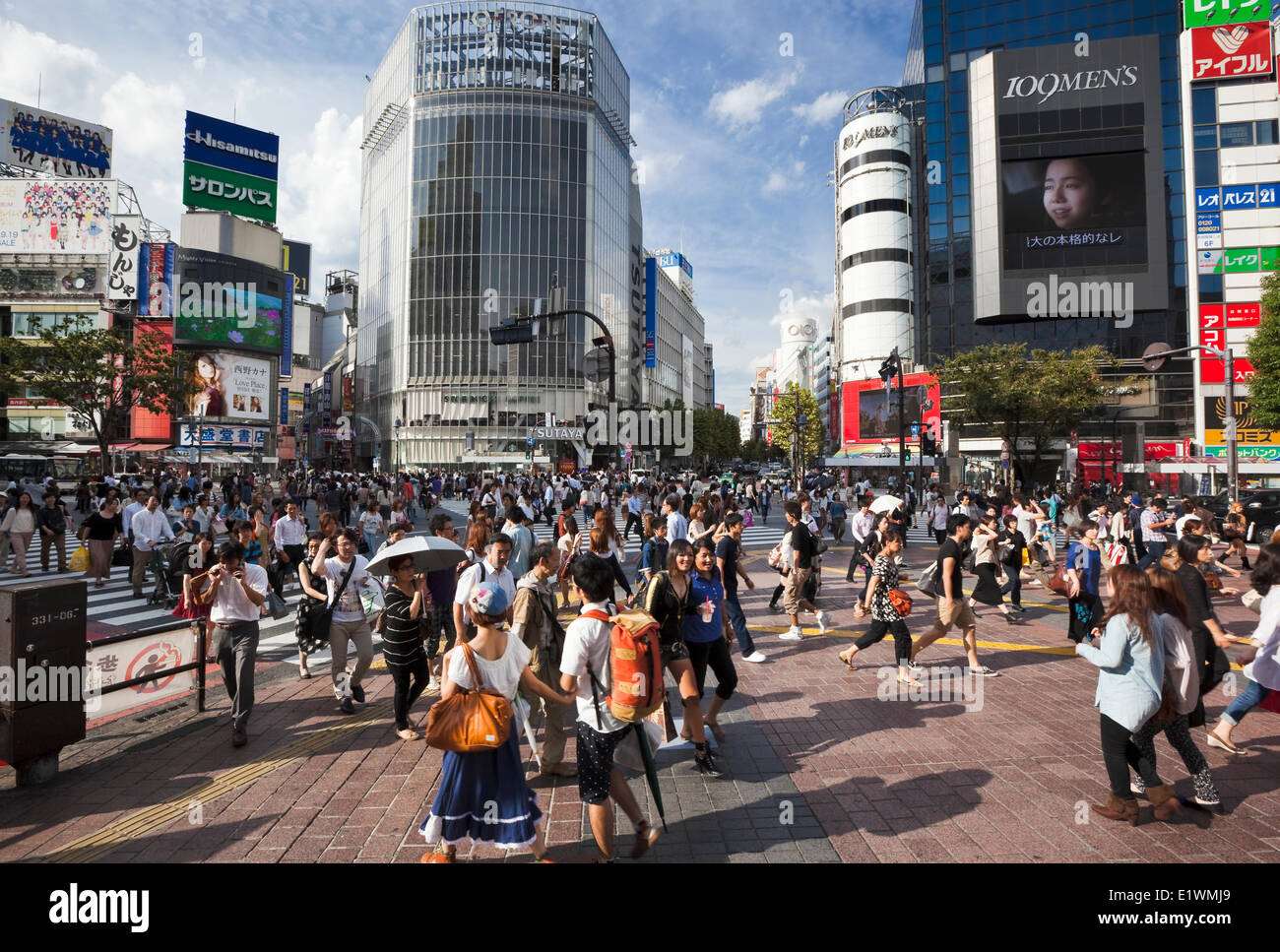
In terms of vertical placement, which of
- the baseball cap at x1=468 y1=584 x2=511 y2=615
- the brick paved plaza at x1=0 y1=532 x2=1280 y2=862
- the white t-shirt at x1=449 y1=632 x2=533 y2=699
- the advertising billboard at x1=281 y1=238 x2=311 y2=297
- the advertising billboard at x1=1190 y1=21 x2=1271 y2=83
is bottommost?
the brick paved plaza at x1=0 y1=532 x2=1280 y2=862

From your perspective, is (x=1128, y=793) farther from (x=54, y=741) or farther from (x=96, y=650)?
(x=96, y=650)

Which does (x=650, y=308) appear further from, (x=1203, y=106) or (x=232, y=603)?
(x=232, y=603)

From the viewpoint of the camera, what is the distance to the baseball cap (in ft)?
11.5

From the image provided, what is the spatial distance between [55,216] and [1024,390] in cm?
6925

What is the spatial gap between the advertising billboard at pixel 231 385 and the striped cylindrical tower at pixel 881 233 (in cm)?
4846

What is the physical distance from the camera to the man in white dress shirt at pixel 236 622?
570cm

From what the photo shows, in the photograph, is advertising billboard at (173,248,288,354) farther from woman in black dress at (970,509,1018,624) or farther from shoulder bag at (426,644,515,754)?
shoulder bag at (426,644,515,754)

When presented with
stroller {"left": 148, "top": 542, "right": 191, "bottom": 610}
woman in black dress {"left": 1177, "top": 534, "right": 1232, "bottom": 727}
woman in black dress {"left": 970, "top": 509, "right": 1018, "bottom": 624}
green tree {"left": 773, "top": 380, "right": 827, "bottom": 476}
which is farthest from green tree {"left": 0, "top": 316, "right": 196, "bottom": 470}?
green tree {"left": 773, "top": 380, "right": 827, "bottom": 476}

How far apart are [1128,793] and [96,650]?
25.5 ft

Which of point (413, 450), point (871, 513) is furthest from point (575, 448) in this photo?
point (871, 513)

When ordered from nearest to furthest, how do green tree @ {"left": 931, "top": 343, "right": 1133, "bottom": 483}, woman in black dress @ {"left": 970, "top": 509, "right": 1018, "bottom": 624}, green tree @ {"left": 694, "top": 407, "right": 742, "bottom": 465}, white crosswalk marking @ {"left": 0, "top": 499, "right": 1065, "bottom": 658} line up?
woman in black dress @ {"left": 970, "top": 509, "right": 1018, "bottom": 624} < white crosswalk marking @ {"left": 0, "top": 499, "right": 1065, "bottom": 658} < green tree @ {"left": 931, "top": 343, "right": 1133, "bottom": 483} < green tree @ {"left": 694, "top": 407, "right": 742, "bottom": 465}

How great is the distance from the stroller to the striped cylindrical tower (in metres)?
55.7

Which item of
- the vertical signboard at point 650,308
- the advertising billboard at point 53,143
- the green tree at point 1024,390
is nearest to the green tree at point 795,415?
the green tree at point 1024,390

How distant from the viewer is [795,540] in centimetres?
929
